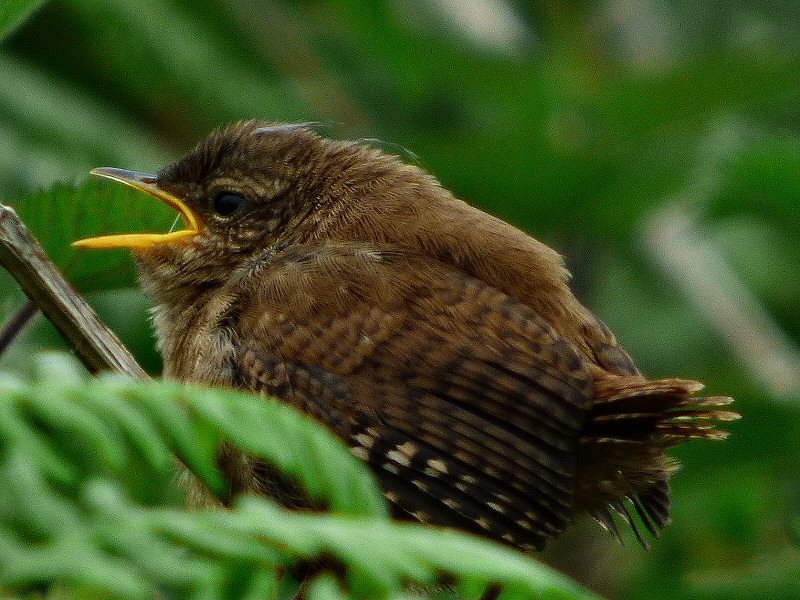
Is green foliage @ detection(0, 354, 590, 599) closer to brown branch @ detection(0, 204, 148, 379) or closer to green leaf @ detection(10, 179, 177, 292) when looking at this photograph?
brown branch @ detection(0, 204, 148, 379)

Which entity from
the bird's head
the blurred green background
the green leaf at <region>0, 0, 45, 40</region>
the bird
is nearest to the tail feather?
the bird

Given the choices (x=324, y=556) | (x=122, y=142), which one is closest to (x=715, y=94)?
(x=122, y=142)

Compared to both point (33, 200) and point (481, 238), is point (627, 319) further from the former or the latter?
point (33, 200)

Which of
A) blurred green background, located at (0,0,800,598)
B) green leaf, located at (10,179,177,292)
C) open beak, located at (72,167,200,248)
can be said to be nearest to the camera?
green leaf, located at (10,179,177,292)

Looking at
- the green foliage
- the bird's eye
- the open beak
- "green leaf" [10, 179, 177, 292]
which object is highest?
the bird's eye

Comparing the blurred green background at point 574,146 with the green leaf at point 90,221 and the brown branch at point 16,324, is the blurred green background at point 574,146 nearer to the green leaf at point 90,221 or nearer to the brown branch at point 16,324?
the green leaf at point 90,221

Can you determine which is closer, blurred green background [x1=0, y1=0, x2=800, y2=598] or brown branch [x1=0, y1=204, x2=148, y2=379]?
brown branch [x1=0, y1=204, x2=148, y2=379]

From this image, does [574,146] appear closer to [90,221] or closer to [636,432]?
[636,432]

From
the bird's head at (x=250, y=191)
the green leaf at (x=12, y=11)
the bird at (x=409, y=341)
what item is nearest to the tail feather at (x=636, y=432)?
the bird at (x=409, y=341)
